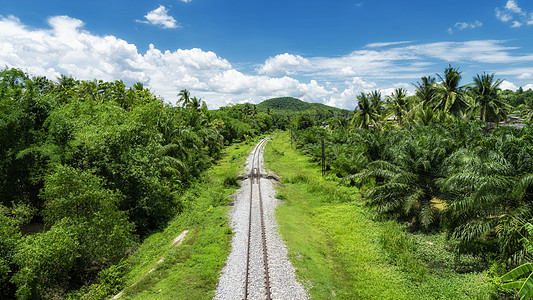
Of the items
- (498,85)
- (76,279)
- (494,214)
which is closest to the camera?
(494,214)

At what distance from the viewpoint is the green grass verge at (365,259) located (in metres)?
10.2

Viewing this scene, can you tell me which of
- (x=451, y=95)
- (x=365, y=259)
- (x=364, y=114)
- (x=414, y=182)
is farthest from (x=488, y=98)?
(x=365, y=259)

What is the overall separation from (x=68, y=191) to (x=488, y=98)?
40.9 meters

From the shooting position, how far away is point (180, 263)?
1241 cm

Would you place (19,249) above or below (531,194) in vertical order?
below

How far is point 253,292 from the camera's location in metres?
10.0

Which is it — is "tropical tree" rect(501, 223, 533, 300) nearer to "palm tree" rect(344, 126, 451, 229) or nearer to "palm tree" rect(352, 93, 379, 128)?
"palm tree" rect(344, 126, 451, 229)

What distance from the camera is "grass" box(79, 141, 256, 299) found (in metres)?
10.5

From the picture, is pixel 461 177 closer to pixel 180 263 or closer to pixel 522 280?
pixel 522 280

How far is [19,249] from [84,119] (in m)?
11.6

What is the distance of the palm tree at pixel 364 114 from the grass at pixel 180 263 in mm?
27641

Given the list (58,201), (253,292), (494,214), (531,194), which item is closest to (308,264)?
(253,292)

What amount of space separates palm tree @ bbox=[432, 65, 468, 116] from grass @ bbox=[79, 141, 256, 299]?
29867 mm

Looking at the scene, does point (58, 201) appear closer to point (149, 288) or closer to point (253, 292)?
point (149, 288)
